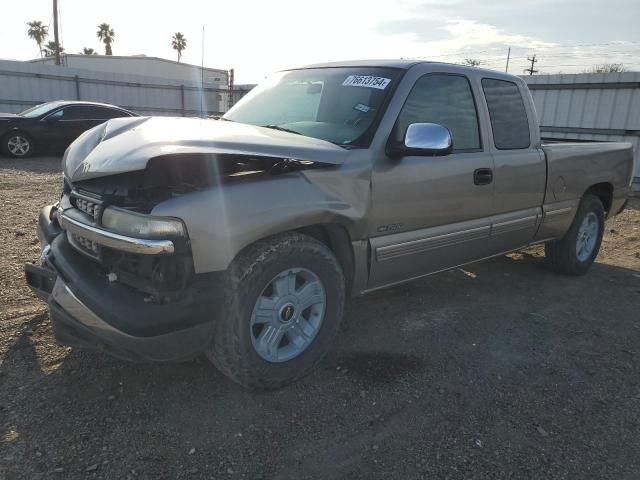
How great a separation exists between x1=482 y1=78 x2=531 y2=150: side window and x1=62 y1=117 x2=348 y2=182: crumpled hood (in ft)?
5.63

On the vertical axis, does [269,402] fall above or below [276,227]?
below

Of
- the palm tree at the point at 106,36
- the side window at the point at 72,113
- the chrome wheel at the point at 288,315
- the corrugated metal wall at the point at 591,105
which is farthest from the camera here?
the palm tree at the point at 106,36

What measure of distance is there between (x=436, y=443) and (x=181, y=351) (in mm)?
1305

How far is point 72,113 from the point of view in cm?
1259

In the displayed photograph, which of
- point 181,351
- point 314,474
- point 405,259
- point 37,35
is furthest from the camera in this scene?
A: point 37,35

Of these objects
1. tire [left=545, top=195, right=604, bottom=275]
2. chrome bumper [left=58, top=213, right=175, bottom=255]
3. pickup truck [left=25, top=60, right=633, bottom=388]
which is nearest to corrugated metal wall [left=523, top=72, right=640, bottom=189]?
tire [left=545, top=195, right=604, bottom=275]

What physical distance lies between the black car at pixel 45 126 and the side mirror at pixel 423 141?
37.8ft

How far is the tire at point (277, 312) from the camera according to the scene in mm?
2535

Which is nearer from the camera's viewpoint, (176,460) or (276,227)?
(176,460)

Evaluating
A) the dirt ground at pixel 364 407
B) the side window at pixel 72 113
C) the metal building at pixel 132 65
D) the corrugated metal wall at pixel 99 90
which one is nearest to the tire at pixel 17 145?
the side window at pixel 72 113

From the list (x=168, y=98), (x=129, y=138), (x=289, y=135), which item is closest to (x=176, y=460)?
(x=129, y=138)

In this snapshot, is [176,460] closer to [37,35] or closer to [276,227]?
[276,227]

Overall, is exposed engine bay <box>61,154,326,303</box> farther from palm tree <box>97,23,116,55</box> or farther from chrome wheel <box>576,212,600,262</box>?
palm tree <box>97,23,116,55</box>

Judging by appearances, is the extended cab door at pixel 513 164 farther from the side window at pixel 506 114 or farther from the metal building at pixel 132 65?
the metal building at pixel 132 65
